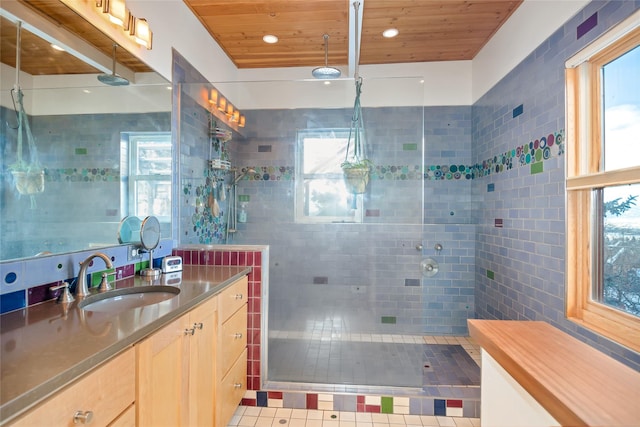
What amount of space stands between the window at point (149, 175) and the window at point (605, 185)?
2352 mm

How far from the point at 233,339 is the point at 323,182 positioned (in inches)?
53.6

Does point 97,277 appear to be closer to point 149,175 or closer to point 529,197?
point 149,175

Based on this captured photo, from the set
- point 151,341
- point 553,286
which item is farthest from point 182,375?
point 553,286

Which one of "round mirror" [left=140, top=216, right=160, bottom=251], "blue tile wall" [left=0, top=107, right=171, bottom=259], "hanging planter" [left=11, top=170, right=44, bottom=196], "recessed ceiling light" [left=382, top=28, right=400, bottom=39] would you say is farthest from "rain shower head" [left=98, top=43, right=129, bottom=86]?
"recessed ceiling light" [left=382, top=28, right=400, bottom=39]

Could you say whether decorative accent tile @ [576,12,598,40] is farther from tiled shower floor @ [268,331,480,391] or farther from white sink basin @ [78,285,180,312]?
white sink basin @ [78,285,180,312]

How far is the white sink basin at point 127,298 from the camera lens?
119cm

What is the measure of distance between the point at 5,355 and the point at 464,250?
3007 millimetres

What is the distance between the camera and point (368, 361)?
217 centimetres

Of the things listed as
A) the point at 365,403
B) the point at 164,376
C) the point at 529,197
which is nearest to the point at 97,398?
the point at 164,376

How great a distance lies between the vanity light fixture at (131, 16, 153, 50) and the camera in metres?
1.49

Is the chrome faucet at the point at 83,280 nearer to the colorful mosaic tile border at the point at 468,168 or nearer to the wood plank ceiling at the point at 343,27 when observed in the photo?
the wood plank ceiling at the point at 343,27

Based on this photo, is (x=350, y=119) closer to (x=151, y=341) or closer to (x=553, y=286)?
(x=553, y=286)

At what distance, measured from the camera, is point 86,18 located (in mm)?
1284

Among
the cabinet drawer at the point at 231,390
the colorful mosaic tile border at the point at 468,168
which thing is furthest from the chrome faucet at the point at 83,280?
the colorful mosaic tile border at the point at 468,168
